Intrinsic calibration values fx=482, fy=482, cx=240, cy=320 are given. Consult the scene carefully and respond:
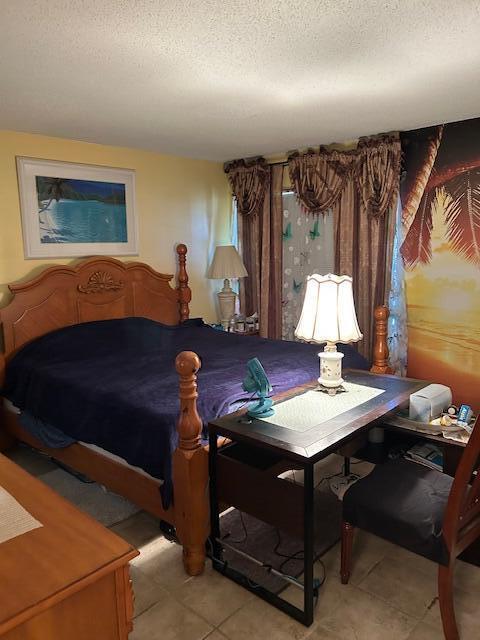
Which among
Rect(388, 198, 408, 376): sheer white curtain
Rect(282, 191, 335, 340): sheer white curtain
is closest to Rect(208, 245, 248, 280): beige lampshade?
Rect(282, 191, 335, 340): sheer white curtain

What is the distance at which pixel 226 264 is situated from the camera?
448 cm

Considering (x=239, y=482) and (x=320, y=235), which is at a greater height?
(x=320, y=235)

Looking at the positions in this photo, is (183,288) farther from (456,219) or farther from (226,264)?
(456,219)

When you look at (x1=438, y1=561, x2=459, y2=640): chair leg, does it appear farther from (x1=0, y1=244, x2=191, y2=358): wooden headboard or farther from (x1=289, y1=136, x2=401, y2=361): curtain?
(x1=0, y1=244, x2=191, y2=358): wooden headboard

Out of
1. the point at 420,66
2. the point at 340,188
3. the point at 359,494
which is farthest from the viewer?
the point at 340,188

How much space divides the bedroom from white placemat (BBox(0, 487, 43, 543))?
3 cm

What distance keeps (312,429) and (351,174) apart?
2652 mm

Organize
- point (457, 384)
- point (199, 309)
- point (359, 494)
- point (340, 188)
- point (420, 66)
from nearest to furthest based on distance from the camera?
point (359, 494) < point (420, 66) < point (457, 384) < point (340, 188) < point (199, 309)

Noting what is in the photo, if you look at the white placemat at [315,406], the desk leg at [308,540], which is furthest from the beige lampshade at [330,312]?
the desk leg at [308,540]

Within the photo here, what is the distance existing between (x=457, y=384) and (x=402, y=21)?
8.83ft

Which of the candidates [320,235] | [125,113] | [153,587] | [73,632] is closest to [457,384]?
[320,235]

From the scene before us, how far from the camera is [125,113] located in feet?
9.71

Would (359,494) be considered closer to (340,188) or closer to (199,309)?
(340,188)

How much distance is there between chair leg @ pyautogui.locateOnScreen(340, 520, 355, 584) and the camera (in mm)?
1968
